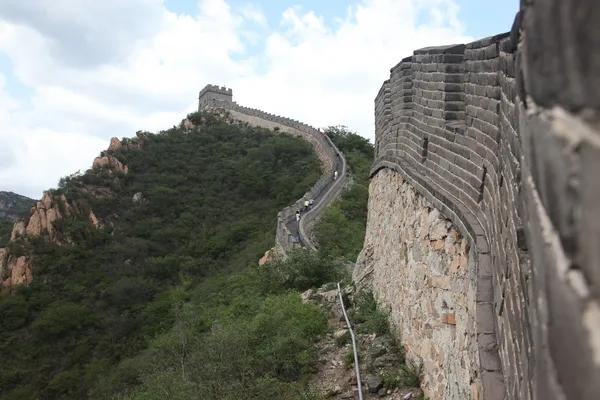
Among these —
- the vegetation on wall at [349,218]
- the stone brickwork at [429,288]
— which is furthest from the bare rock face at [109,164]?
the stone brickwork at [429,288]

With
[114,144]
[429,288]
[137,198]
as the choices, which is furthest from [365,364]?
[114,144]

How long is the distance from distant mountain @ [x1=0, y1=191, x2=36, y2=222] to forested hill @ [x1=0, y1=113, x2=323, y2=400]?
1052 inches

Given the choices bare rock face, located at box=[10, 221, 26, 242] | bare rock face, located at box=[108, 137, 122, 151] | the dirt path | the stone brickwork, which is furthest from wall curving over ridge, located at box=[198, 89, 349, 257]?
bare rock face, located at box=[10, 221, 26, 242]

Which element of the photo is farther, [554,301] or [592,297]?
[554,301]

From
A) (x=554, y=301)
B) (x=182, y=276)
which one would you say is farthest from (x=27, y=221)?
(x=554, y=301)

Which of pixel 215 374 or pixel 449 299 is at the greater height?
pixel 449 299

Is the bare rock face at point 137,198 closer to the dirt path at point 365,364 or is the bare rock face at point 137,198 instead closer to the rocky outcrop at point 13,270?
the rocky outcrop at point 13,270

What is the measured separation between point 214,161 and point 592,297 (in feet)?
119

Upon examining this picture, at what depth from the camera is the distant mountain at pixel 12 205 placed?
178ft

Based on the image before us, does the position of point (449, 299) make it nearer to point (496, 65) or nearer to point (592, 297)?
point (496, 65)

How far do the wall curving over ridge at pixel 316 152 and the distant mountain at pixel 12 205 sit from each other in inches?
1035

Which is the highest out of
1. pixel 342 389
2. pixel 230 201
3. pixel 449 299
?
pixel 230 201

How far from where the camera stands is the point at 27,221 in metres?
27.2

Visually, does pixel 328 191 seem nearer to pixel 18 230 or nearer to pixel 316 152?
pixel 316 152
